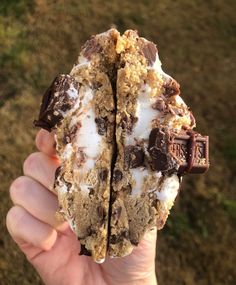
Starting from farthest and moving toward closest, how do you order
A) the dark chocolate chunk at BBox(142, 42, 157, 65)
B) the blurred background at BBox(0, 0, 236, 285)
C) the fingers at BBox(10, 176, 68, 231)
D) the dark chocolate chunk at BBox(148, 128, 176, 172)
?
the blurred background at BBox(0, 0, 236, 285) < the fingers at BBox(10, 176, 68, 231) < the dark chocolate chunk at BBox(142, 42, 157, 65) < the dark chocolate chunk at BBox(148, 128, 176, 172)

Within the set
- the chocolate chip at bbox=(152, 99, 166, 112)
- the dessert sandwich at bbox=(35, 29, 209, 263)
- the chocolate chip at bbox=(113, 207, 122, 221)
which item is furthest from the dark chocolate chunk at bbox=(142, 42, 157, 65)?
the chocolate chip at bbox=(113, 207, 122, 221)

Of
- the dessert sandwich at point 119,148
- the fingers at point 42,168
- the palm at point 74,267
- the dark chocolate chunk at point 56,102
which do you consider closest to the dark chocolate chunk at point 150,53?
the dessert sandwich at point 119,148

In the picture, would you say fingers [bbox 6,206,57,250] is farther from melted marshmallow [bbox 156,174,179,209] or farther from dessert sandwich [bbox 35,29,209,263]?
melted marshmallow [bbox 156,174,179,209]

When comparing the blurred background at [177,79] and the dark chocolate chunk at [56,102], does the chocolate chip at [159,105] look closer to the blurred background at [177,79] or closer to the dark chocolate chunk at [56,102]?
the dark chocolate chunk at [56,102]

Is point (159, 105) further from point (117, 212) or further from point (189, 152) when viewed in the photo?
point (117, 212)

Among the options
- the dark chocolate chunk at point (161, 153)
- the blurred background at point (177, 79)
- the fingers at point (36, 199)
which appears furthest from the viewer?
the blurred background at point (177, 79)

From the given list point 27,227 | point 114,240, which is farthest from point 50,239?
point 114,240

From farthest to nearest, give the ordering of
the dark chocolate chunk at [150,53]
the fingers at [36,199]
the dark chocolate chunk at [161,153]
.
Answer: the fingers at [36,199] < the dark chocolate chunk at [150,53] < the dark chocolate chunk at [161,153]
